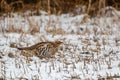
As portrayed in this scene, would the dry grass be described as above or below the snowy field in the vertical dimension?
above

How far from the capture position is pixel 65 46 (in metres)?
6.88

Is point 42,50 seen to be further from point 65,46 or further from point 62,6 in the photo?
point 62,6

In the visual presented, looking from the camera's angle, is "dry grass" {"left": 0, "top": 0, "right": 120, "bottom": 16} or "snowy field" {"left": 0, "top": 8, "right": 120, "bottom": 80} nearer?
"snowy field" {"left": 0, "top": 8, "right": 120, "bottom": 80}

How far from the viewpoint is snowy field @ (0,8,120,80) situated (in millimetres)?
5445

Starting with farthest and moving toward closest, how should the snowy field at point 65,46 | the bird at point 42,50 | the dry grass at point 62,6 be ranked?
the dry grass at point 62,6, the bird at point 42,50, the snowy field at point 65,46

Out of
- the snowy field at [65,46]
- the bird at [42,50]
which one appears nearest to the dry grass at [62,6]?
the snowy field at [65,46]

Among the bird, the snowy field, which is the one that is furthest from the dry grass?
the bird

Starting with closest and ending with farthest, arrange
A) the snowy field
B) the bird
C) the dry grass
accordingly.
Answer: the snowy field < the bird < the dry grass

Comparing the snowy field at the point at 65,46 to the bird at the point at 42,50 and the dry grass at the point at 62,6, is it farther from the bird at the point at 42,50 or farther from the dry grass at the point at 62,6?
the dry grass at the point at 62,6

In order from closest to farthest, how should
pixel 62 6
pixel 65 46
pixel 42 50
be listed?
pixel 42 50 < pixel 65 46 < pixel 62 6

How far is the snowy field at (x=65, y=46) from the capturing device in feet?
17.9

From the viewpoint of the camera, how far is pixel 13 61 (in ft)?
19.7

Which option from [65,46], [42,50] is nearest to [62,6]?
[65,46]

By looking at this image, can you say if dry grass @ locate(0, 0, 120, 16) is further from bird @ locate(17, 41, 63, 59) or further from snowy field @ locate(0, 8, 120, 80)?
bird @ locate(17, 41, 63, 59)
